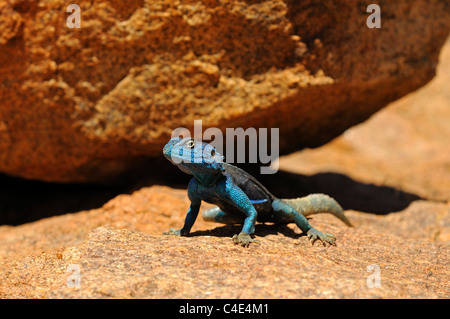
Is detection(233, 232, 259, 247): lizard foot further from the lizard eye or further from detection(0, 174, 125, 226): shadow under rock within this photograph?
detection(0, 174, 125, 226): shadow under rock

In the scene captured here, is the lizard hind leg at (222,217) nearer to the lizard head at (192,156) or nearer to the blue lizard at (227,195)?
the blue lizard at (227,195)

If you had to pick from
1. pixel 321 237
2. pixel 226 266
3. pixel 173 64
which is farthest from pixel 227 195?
pixel 173 64

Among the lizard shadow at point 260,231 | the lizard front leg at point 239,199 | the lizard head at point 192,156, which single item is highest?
the lizard head at point 192,156

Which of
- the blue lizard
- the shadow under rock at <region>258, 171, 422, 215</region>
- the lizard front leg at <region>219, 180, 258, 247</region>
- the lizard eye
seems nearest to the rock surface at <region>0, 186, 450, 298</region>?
the blue lizard

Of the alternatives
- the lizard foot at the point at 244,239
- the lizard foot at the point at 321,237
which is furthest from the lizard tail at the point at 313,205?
the lizard foot at the point at 244,239

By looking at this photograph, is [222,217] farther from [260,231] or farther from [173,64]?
[173,64]
